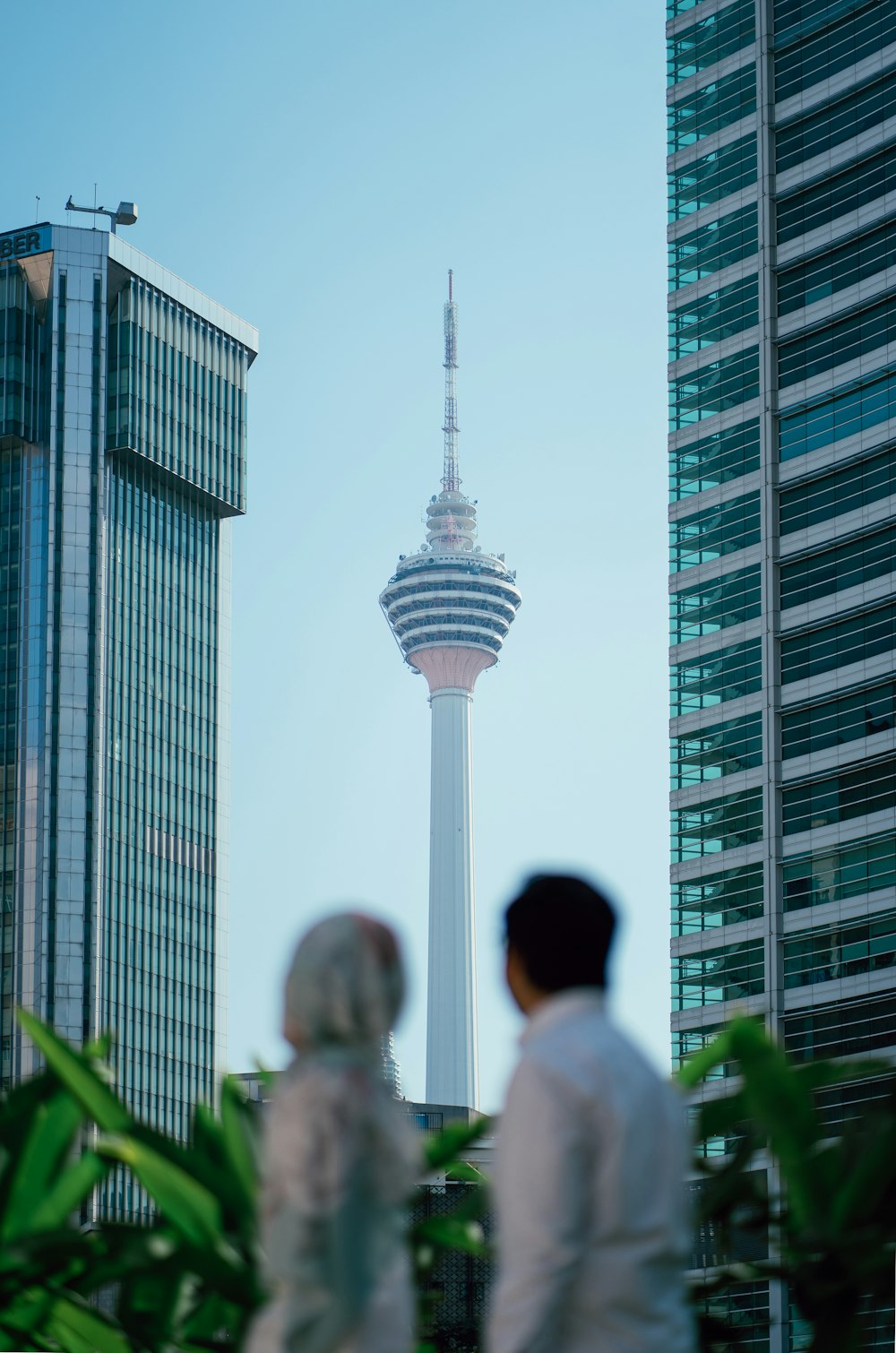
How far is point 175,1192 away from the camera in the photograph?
556cm

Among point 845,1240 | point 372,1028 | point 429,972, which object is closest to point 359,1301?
point 372,1028

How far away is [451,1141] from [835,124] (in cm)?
8194

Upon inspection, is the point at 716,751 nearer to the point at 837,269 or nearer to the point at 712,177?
the point at 837,269

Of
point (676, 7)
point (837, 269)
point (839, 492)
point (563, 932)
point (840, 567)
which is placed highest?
point (676, 7)

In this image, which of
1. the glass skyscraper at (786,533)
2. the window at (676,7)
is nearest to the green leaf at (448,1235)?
the glass skyscraper at (786,533)

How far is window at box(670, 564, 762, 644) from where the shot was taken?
83438 millimetres

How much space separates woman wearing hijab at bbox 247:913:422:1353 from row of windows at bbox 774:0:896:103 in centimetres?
8172

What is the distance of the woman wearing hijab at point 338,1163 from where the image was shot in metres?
4.22

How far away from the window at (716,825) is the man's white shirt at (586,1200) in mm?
77710

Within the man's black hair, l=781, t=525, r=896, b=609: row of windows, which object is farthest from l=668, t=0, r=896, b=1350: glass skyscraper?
the man's black hair

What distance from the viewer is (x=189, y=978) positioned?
117 metres

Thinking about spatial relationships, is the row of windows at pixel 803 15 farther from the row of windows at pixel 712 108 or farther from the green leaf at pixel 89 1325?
the green leaf at pixel 89 1325

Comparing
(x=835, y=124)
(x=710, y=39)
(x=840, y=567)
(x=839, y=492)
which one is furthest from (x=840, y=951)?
(x=710, y=39)

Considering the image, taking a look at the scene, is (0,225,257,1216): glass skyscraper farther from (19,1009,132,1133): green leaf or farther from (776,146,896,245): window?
(19,1009,132,1133): green leaf
